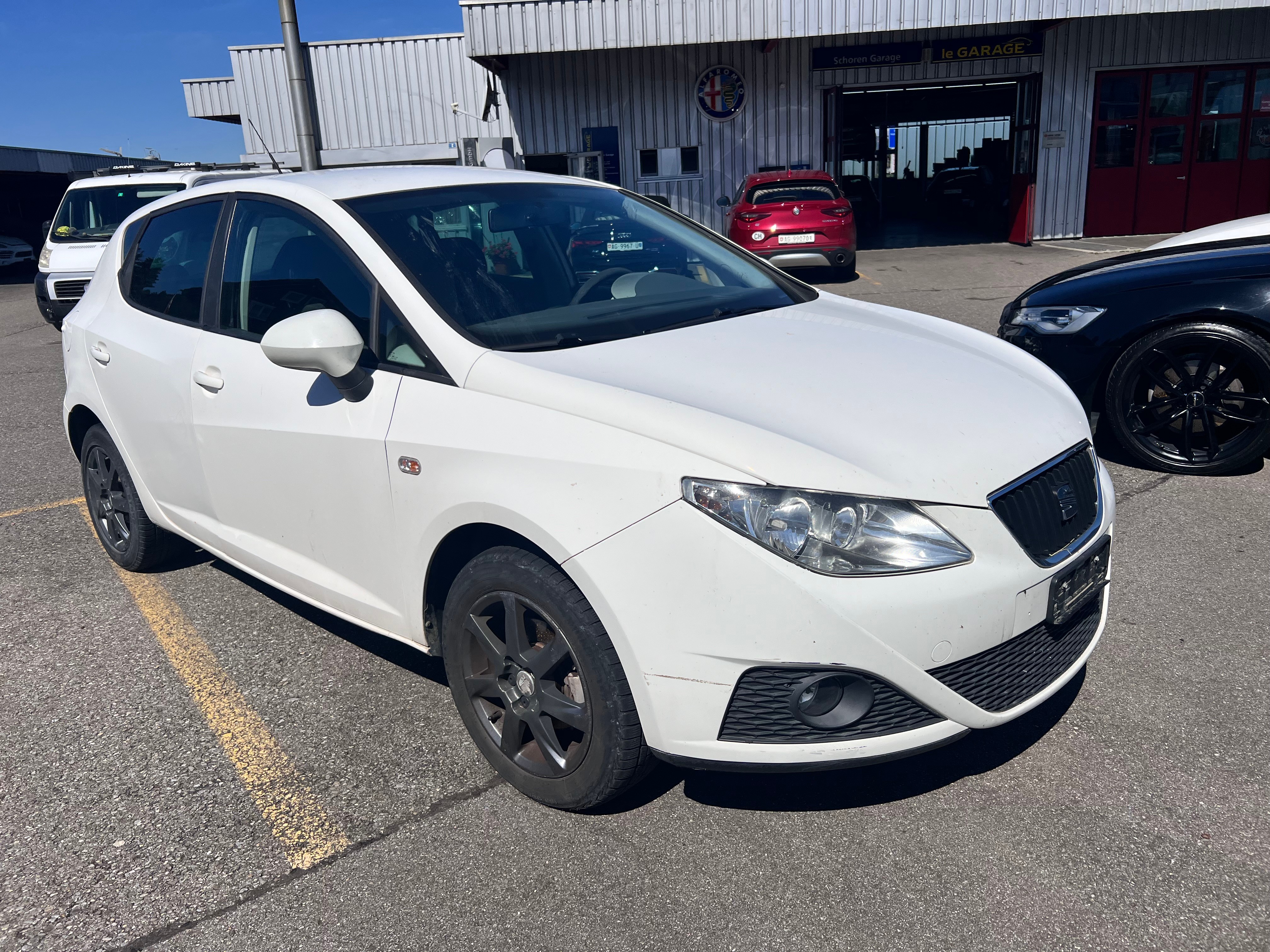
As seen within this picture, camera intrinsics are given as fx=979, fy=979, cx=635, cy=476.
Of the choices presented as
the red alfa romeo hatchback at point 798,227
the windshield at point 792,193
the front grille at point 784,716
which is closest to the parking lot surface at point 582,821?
the front grille at point 784,716

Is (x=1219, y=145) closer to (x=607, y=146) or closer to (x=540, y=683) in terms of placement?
(x=607, y=146)

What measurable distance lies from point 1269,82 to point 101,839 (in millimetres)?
21613

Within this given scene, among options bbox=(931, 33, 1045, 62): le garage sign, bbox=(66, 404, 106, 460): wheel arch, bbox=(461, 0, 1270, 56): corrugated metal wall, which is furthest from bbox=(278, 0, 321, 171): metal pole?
bbox=(931, 33, 1045, 62): le garage sign

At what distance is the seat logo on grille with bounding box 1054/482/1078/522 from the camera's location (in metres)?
2.45

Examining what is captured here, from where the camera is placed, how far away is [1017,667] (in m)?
2.35

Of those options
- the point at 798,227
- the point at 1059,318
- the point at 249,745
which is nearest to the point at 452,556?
the point at 249,745

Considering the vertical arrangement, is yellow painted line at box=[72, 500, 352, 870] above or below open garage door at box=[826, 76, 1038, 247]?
below

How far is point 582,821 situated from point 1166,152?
19976mm

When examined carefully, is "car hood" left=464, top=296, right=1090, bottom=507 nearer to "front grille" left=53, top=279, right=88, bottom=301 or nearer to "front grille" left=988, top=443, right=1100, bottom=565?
"front grille" left=988, top=443, right=1100, bottom=565

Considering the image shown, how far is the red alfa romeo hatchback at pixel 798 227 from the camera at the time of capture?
13680mm

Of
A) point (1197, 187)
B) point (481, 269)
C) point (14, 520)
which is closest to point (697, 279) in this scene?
point (481, 269)

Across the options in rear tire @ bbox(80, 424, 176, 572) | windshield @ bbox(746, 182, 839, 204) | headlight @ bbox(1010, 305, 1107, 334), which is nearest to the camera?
rear tire @ bbox(80, 424, 176, 572)

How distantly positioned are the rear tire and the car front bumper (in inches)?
109

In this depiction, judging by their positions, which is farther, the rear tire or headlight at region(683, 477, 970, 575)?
the rear tire
